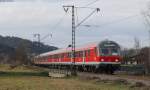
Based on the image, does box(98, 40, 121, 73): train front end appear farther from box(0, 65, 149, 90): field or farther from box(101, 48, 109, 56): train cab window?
box(0, 65, 149, 90): field

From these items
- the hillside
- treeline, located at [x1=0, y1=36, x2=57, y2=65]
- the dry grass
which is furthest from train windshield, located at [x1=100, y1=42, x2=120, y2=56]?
the hillside

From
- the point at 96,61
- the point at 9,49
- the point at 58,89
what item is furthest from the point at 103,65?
the point at 9,49

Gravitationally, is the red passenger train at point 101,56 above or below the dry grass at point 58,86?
above

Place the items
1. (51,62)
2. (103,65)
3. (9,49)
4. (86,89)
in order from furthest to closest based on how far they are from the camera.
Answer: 1. (9,49)
2. (51,62)
3. (103,65)
4. (86,89)

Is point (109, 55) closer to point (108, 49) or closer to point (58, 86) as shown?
point (108, 49)

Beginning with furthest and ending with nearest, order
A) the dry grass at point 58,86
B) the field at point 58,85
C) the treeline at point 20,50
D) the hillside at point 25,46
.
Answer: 1. the hillside at point 25,46
2. the treeline at point 20,50
3. the field at point 58,85
4. the dry grass at point 58,86

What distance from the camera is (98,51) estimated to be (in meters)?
52.8

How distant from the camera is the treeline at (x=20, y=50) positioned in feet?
439

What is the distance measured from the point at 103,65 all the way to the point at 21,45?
294 ft

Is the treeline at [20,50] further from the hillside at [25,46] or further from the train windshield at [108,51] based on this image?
the train windshield at [108,51]

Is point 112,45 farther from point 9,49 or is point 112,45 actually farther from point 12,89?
point 9,49

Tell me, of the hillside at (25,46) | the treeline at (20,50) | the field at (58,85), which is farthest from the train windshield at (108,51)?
the hillside at (25,46)

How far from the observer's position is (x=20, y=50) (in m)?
137

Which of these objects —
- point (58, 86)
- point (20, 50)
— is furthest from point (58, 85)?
point (20, 50)
